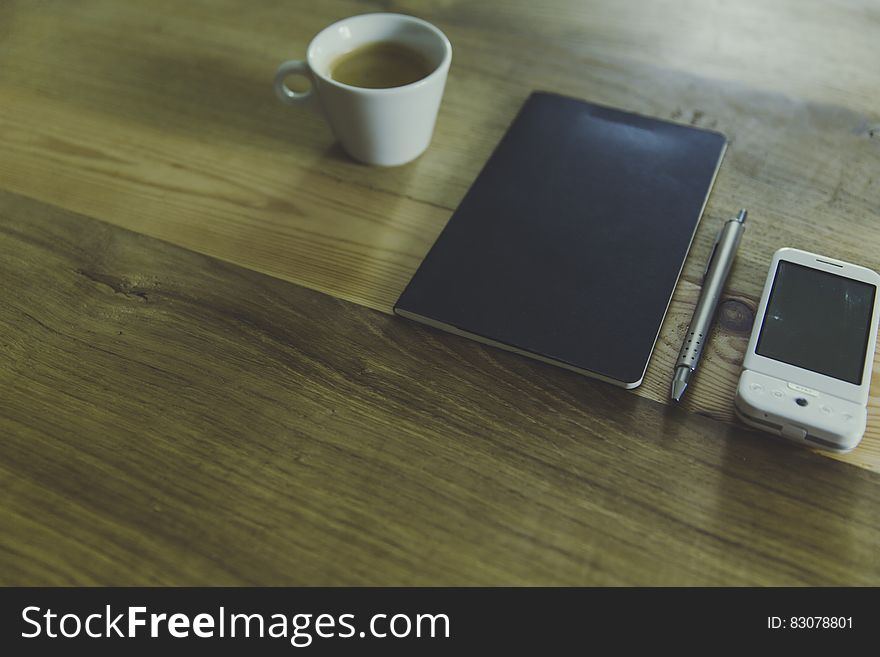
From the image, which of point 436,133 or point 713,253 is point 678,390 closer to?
point 713,253

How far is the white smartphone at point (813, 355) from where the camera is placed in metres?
0.49

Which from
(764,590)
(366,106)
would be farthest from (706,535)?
(366,106)

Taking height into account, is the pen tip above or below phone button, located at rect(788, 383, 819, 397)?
below

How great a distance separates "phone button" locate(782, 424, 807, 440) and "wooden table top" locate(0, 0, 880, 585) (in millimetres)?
15

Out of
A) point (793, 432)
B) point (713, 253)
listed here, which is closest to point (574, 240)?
point (713, 253)

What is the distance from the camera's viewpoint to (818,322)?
53 cm

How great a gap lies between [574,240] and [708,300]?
0.39 feet

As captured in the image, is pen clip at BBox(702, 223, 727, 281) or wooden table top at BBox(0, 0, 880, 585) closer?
wooden table top at BBox(0, 0, 880, 585)

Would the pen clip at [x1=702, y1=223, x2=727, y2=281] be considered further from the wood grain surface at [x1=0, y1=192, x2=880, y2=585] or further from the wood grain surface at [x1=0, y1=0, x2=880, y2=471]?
the wood grain surface at [x1=0, y1=192, x2=880, y2=585]

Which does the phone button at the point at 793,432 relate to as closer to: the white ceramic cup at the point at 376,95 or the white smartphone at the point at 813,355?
the white smartphone at the point at 813,355

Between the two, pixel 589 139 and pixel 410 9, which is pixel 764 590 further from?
pixel 410 9

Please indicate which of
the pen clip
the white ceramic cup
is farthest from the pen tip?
the white ceramic cup

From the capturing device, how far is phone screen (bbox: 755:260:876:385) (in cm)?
51

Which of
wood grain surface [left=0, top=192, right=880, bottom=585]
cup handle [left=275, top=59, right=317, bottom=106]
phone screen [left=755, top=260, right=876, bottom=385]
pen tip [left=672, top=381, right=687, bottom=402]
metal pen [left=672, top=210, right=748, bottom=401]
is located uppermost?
cup handle [left=275, top=59, right=317, bottom=106]
